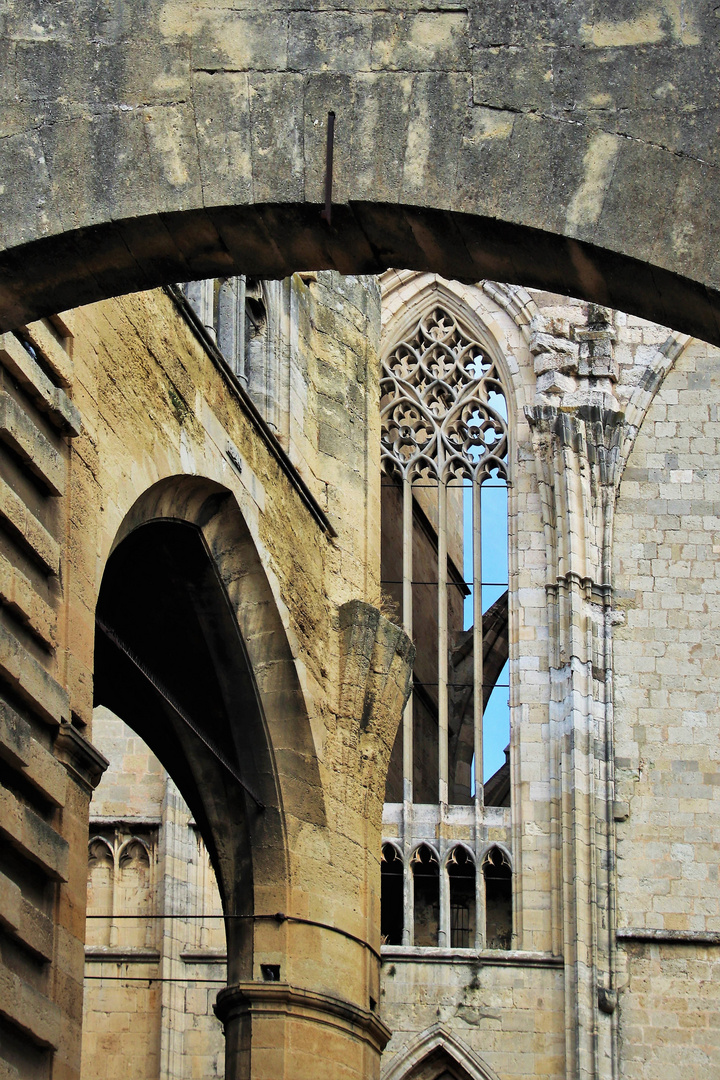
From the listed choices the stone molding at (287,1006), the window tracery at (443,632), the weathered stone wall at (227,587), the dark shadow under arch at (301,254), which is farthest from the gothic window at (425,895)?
the dark shadow under arch at (301,254)

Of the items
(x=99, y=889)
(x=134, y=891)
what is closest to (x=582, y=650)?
(x=134, y=891)

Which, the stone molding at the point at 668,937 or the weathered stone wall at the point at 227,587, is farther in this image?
the stone molding at the point at 668,937

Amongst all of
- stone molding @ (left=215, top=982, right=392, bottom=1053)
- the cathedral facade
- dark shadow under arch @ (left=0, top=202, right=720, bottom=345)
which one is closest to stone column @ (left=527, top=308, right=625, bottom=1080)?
the cathedral facade

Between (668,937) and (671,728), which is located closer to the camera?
(668,937)

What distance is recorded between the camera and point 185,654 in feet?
38.1

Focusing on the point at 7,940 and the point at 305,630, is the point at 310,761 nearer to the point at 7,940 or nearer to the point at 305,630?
the point at 305,630

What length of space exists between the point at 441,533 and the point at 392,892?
3.32 metres

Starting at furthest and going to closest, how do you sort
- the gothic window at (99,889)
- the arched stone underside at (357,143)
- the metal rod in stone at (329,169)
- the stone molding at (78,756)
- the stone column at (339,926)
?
1. the gothic window at (99,889)
2. the stone column at (339,926)
3. the stone molding at (78,756)
4. the metal rod in stone at (329,169)
5. the arched stone underside at (357,143)

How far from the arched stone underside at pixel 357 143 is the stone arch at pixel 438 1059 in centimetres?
1359

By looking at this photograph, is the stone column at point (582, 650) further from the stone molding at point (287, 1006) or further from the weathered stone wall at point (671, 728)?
the stone molding at point (287, 1006)

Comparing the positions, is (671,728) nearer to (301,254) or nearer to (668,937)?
(668,937)

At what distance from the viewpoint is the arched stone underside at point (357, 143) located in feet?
16.7

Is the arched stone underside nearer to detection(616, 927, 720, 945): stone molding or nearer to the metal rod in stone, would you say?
the metal rod in stone

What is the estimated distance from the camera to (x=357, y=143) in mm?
5258
